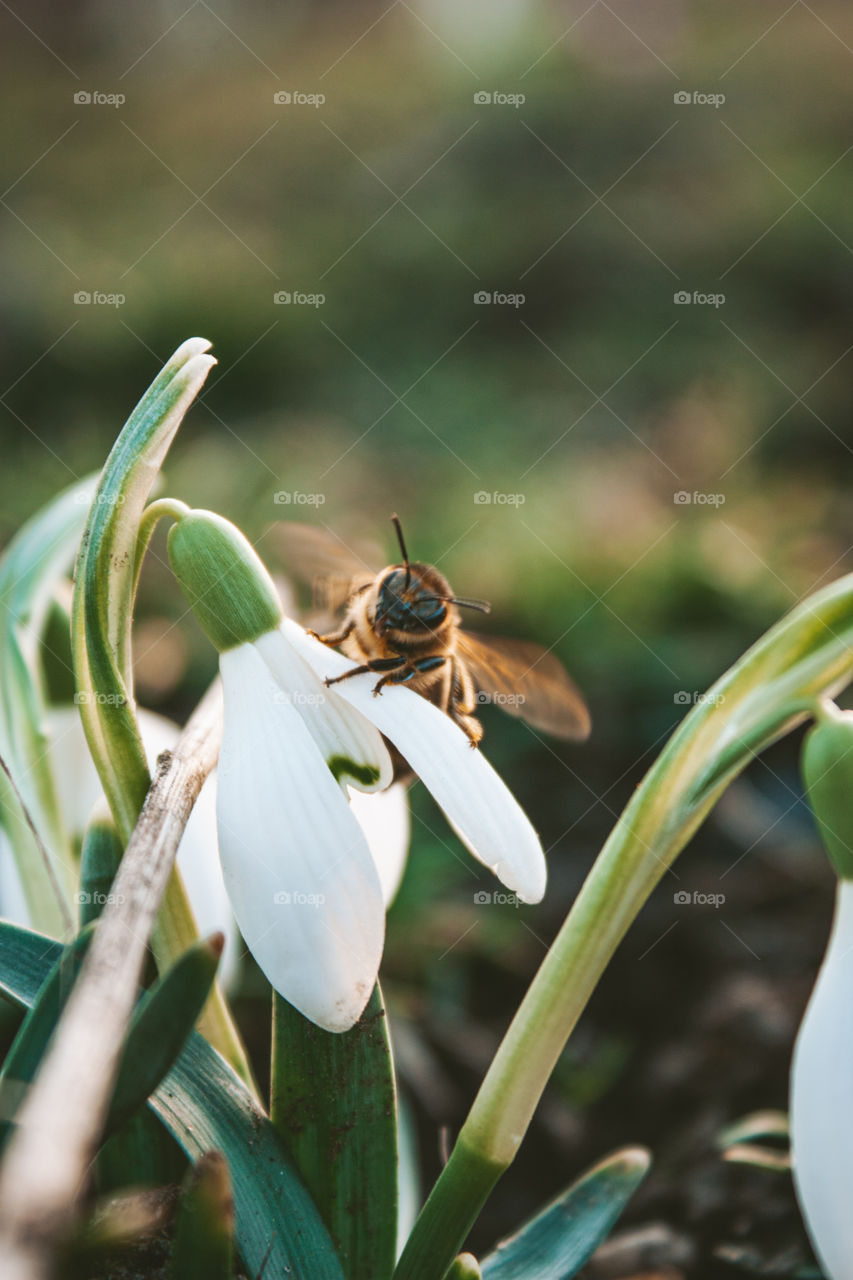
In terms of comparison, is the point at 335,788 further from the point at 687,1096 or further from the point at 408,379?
the point at 408,379

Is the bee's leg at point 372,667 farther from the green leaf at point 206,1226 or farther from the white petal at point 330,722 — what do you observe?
the green leaf at point 206,1226

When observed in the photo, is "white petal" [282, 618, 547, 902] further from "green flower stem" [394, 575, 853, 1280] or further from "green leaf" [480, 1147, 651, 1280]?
"green leaf" [480, 1147, 651, 1280]

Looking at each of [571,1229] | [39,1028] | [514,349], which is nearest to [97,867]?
[39,1028]

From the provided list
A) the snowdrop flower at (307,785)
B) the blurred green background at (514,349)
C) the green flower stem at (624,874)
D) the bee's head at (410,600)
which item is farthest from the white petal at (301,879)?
the blurred green background at (514,349)

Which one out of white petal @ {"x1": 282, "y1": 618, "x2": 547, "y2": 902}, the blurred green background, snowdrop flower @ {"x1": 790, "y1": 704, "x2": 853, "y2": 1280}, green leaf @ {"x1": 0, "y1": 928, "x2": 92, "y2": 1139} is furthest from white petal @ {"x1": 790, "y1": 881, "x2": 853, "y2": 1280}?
the blurred green background

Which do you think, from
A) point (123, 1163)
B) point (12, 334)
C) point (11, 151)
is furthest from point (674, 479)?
point (11, 151)
